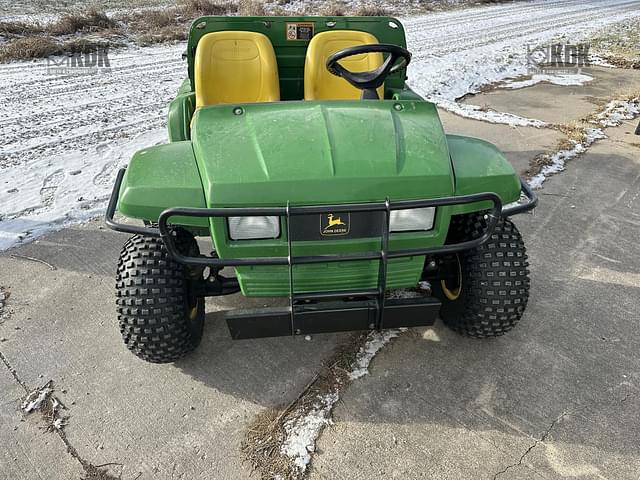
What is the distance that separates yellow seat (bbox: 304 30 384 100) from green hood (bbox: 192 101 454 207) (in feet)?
3.72

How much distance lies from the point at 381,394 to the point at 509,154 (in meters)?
3.36

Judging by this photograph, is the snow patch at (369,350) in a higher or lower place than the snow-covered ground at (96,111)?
lower

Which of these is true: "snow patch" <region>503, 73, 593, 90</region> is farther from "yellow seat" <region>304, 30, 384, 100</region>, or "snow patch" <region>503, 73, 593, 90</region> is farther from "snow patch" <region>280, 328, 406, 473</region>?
"snow patch" <region>280, 328, 406, 473</region>

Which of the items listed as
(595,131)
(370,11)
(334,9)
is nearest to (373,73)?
(595,131)

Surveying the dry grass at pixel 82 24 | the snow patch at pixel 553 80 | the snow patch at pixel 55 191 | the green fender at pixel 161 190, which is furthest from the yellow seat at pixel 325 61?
the dry grass at pixel 82 24

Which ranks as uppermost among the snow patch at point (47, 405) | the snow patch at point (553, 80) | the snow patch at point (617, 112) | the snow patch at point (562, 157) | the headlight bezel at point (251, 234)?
the headlight bezel at point (251, 234)

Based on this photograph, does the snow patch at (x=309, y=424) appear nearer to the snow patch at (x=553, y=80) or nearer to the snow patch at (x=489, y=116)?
the snow patch at (x=489, y=116)

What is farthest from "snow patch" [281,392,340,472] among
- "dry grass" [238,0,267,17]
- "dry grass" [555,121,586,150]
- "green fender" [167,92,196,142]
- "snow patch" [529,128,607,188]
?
"dry grass" [238,0,267,17]

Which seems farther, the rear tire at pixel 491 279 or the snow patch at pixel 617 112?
the snow patch at pixel 617 112

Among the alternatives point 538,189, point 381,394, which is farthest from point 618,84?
point 381,394

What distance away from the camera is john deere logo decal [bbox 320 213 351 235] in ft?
6.31

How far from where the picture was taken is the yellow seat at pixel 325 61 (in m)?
3.42

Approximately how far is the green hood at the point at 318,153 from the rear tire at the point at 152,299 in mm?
421

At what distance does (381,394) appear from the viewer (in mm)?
2256
